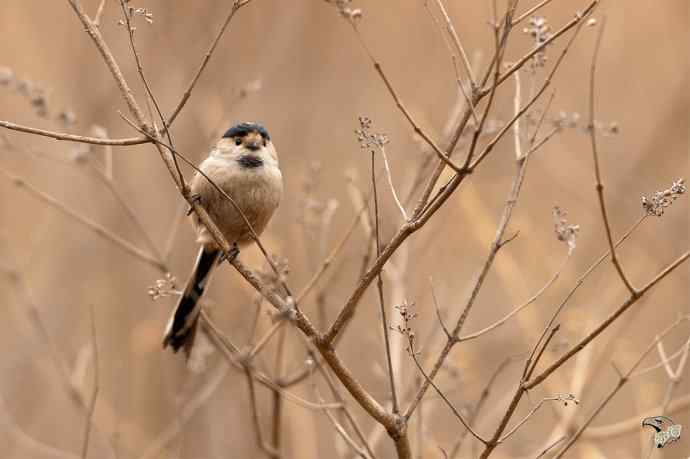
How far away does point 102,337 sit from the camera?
6270 mm

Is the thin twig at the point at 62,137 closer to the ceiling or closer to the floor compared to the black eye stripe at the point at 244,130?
closer to the floor

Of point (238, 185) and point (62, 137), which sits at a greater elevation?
point (238, 185)

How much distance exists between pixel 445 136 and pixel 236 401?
2626 mm

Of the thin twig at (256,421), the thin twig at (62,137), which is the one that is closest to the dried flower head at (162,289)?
the thin twig at (62,137)

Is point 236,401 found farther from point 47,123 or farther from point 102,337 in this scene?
point 47,123

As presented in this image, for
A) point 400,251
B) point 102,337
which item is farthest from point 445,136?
point 102,337

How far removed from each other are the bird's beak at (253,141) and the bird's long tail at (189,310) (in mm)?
529

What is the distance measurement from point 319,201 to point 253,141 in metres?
0.91

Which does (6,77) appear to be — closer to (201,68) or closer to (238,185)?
(238,185)

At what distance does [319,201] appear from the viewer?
4.91 metres

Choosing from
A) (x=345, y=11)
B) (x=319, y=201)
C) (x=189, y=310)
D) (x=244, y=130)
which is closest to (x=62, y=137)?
(x=345, y=11)

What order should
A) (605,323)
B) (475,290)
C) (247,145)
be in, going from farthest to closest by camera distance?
(247,145) < (475,290) < (605,323)

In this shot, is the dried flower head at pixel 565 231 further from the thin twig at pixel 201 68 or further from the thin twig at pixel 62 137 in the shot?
the thin twig at pixel 62 137

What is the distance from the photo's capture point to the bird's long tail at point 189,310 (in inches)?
145
